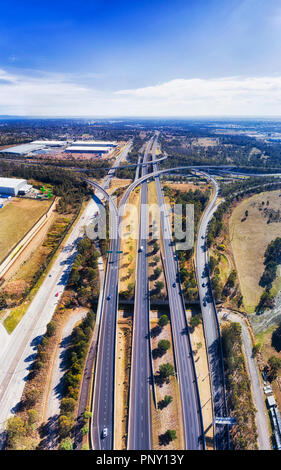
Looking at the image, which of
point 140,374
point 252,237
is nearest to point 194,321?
point 140,374

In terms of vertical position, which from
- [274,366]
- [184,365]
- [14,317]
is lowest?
[274,366]

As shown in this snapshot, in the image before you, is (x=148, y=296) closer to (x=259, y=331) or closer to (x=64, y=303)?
(x=64, y=303)

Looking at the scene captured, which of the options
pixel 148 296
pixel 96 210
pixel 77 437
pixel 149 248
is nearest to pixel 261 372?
pixel 148 296

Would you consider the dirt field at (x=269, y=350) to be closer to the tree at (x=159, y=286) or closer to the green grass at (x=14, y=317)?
the tree at (x=159, y=286)

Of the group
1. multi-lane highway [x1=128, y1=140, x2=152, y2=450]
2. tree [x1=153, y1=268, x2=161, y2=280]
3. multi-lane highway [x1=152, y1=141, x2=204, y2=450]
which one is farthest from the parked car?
tree [x1=153, y1=268, x2=161, y2=280]

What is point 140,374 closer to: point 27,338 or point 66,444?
point 66,444

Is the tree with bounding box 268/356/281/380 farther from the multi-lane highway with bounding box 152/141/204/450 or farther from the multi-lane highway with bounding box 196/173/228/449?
the multi-lane highway with bounding box 152/141/204/450

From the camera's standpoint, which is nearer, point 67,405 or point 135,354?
point 67,405
